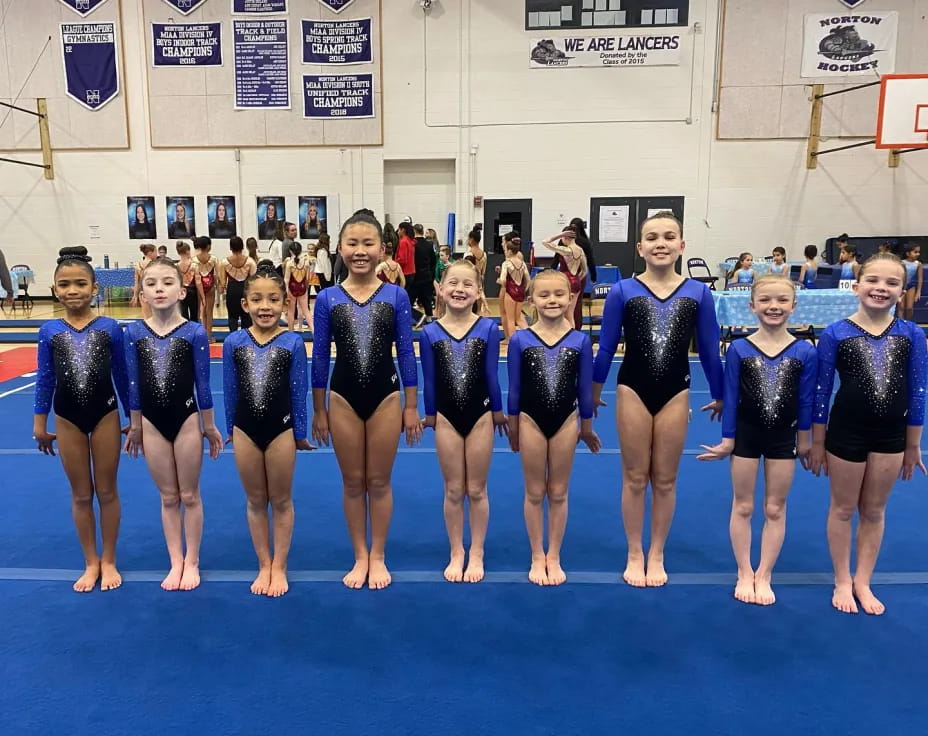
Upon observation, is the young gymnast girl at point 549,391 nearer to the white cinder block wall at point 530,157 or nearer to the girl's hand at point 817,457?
the girl's hand at point 817,457

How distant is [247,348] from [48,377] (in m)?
0.87

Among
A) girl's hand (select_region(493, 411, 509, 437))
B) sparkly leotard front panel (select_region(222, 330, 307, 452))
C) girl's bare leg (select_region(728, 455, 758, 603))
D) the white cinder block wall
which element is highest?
the white cinder block wall

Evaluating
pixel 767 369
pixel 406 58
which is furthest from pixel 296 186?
pixel 767 369

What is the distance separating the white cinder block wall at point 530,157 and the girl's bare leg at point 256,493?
1212 cm

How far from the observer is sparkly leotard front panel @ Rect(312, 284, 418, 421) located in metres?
2.87

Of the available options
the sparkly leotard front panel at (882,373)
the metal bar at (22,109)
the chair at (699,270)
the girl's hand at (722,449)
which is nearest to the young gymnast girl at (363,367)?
the girl's hand at (722,449)

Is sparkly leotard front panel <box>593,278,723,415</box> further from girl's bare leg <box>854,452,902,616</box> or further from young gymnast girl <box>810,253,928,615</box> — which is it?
girl's bare leg <box>854,452,902,616</box>

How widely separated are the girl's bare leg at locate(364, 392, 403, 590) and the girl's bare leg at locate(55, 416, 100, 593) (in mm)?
1230

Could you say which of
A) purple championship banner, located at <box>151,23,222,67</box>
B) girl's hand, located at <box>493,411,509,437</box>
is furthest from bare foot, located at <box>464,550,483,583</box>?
purple championship banner, located at <box>151,23,222,67</box>

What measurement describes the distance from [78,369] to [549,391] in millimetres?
2002

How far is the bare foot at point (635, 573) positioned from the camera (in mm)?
3076

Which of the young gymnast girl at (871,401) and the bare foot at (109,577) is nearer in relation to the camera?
the young gymnast girl at (871,401)

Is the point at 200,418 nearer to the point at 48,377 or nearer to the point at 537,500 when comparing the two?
the point at 48,377

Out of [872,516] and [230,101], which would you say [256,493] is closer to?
[872,516]
